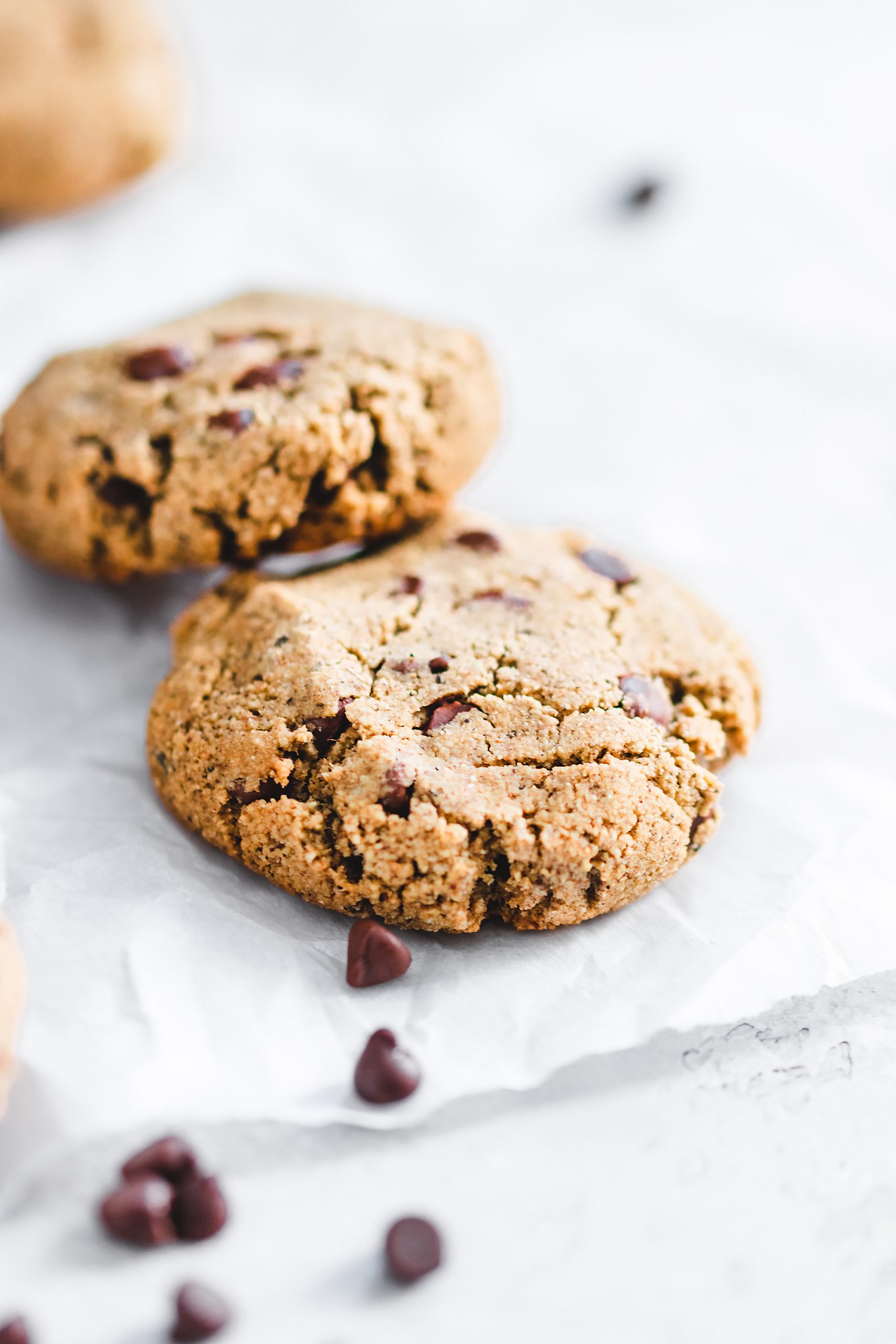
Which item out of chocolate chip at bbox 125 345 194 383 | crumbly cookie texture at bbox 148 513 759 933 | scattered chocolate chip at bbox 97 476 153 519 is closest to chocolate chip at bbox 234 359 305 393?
chocolate chip at bbox 125 345 194 383

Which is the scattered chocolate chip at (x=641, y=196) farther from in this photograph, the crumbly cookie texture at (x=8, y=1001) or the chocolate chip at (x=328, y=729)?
the crumbly cookie texture at (x=8, y=1001)

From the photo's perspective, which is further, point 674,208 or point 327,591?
point 674,208

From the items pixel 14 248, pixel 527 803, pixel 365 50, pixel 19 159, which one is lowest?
pixel 527 803

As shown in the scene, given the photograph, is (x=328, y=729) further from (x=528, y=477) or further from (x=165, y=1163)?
(x=528, y=477)

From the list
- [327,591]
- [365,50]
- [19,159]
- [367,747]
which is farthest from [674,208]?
[367,747]

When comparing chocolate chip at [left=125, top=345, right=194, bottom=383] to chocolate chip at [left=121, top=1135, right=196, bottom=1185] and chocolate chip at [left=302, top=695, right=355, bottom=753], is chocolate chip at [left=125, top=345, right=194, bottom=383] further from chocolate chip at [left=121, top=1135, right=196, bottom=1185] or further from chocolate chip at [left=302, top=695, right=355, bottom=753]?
chocolate chip at [left=121, top=1135, right=196, bottom=1185]

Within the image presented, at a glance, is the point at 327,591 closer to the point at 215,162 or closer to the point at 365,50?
the point at 215,162
